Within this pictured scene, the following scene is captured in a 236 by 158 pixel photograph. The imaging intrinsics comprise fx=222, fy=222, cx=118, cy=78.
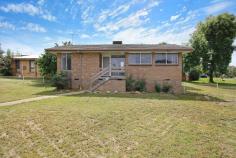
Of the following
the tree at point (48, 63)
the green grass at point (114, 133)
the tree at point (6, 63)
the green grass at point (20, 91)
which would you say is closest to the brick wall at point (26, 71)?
the tree at point (6, 63)

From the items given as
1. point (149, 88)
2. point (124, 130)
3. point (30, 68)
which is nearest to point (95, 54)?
point (149, 88)

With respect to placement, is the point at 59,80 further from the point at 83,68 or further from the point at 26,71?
the point at 26,71

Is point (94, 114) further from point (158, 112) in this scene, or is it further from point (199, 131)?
point (199, 131)

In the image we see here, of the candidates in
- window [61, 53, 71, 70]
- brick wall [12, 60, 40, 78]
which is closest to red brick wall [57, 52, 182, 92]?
window [61, 53, 71, 70]

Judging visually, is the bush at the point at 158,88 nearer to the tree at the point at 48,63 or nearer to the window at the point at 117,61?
the window at the point at 117,61

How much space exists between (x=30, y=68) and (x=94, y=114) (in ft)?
104

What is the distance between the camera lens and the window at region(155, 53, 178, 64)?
1908 centimetres

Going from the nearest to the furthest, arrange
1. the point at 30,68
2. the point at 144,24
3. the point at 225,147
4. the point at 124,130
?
the point at 225,147, the point at 124,130, the point at 144,24, the point at 30,68

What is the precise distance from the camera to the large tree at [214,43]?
33.9 metres

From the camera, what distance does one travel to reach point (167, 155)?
17.1 feet

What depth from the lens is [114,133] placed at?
667 cm

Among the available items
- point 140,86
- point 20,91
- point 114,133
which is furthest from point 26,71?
point 114,133

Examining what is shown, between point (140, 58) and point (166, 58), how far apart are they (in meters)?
2.25

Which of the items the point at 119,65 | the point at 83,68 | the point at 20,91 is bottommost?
the point at 20,91
